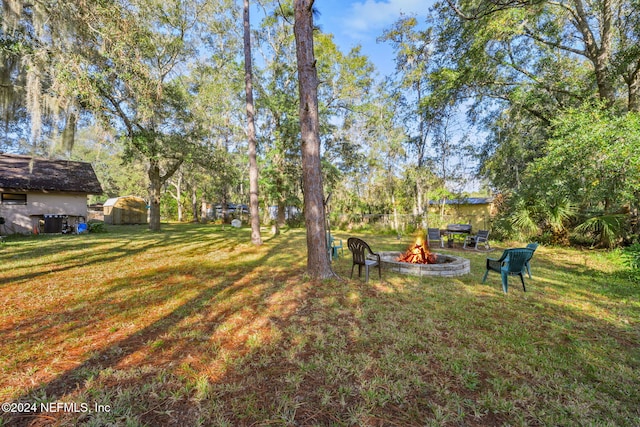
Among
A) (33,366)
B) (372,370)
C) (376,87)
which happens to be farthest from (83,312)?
(376,87)

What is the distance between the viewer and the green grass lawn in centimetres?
195

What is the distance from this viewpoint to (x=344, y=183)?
65.3 ft

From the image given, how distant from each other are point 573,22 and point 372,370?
14815 mm

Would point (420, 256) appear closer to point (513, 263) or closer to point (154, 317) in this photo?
point (513, 263)

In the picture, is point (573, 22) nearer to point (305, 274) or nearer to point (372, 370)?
point (305, 274)

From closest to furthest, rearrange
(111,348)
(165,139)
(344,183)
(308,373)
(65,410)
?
(65,410)
(308,373)
(111,348)
(165,139)
(344,183)

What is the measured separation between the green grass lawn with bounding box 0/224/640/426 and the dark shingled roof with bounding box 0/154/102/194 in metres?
12.4

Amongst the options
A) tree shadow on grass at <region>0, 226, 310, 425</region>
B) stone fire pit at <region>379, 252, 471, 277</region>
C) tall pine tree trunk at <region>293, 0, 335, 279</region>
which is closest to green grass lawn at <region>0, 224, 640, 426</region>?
tree shadow on grass at <region>0, 226, 310, 425</region>

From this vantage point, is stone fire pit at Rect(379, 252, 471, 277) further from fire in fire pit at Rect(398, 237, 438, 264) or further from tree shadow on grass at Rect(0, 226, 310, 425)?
tree shadow on grass at Rect(0, 226, 310, 425)

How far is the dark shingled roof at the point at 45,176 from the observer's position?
1321cm

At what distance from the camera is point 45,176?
47.8 feet

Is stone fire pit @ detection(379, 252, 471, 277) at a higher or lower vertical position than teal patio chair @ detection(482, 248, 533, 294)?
lower

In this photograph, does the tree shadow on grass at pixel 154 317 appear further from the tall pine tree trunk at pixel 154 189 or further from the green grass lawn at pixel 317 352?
the tall pine tree trunk at pixel 154 189

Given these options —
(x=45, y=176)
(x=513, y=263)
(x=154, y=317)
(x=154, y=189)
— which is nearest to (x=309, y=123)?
(x=154, y=317)
